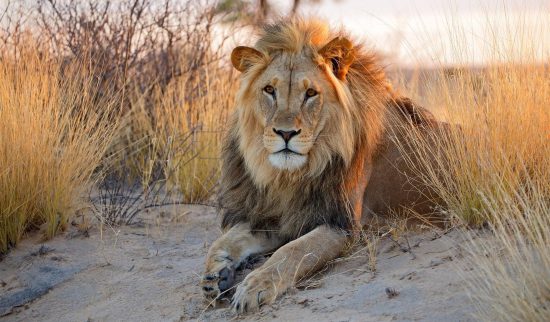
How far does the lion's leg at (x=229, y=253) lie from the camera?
4.41 m

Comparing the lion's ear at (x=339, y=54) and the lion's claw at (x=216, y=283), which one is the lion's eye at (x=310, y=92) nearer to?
the lion's ear at (x=339, y=54)

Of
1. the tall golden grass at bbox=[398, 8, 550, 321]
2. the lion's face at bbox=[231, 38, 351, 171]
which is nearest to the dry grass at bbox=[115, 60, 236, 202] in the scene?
the lion's face at bbox=[231, 38, 351, 171]

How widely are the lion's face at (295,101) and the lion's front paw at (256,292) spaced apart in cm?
64

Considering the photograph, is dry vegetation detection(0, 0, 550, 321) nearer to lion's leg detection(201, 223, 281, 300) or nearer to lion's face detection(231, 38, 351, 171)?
lion's face detection(231, 38, 351, 171)

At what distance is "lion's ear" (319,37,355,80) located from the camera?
4.62 metres

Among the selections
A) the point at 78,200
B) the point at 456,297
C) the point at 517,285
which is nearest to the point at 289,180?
the point at 456,297

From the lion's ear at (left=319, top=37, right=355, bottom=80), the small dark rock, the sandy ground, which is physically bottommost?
the sandy ground

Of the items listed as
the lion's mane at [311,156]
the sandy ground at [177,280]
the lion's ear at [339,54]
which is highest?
the lion's ear at [339,54]

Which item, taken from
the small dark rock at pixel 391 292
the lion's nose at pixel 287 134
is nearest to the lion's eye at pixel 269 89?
the lion's nose at pixel 287 134

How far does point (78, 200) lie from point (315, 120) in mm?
2327

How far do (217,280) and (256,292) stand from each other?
40 cm

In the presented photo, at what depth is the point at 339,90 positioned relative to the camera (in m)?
4.63

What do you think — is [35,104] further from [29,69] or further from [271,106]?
[271,106]

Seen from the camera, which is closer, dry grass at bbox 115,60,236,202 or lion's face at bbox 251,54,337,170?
lion's face at bbox 251,54,337,170
